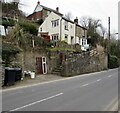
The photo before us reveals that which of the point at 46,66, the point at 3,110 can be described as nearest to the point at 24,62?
the point at 46,66

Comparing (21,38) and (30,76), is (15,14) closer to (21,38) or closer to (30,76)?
(21,38)

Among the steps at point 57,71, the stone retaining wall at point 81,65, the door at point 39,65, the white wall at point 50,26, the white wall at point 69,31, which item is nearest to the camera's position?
the door at point 39,65

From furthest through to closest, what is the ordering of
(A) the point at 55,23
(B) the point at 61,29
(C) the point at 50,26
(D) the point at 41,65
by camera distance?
(C) the point at 50,26, (A) the point at 55,23, (B) the point at 61,29, (D) the point at 41,65

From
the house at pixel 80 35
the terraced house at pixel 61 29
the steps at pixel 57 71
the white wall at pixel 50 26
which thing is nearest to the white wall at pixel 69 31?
the terraced house at pixel 61 29

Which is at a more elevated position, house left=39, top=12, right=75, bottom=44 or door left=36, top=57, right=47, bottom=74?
house left=39, top=12, right=75, bottom=44

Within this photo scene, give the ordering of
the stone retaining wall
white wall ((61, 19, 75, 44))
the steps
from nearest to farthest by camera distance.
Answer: the stone retaining wall, the steps, white wall ((61, 19, 75, 44))

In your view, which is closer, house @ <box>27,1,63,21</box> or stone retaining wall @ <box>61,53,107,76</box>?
stone retaining wall @ <box>61,53,107,76</box>

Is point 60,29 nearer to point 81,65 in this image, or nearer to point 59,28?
point 59,28

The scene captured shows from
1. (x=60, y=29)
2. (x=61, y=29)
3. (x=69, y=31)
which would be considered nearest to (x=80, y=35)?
(x=69, y=31)

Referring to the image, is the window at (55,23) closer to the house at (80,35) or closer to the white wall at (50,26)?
the white wall at (50,26)

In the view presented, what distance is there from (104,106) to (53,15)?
34505 mm

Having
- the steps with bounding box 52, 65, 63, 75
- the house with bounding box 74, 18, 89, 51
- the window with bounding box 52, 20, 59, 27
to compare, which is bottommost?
the steps with bounding box 52, 65, 63, 75

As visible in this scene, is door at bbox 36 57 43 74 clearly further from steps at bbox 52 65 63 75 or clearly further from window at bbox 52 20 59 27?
window at bbox 52 20 59 27

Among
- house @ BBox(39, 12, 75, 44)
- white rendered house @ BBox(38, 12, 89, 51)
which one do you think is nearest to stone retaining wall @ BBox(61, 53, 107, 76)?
white rendered house @ BBox(38, 12, 89, 51)
